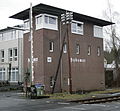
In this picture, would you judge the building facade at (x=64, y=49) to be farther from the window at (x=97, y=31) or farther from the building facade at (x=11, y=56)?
the building facade at (x=11, y=56)

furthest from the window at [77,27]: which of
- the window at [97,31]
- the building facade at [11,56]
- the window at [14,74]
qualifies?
the window at [14,74]

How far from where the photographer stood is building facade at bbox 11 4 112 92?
3347cm

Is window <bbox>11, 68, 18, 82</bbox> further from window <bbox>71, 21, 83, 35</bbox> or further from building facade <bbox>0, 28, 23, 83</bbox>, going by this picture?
window <bbox>71, 21, 83, 35</bbox>

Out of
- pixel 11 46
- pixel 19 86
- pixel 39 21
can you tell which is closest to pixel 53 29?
pixel 39 21

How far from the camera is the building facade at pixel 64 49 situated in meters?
33.5

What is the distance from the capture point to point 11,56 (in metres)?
47.3

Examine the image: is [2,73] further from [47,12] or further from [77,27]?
[47,12]

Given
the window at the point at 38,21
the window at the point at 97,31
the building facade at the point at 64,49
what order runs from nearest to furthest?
the building facade at the point at 64,49
the window at the point at 38,21
the window at the point at 97,31

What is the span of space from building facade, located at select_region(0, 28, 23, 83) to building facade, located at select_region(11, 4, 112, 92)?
893 centimetres

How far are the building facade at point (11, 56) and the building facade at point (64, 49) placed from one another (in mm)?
8933

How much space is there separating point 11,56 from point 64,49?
14.5 m

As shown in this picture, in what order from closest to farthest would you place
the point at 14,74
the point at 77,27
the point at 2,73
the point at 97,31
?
1. the point at 77,27
2. the point at 97,31
3. the point at 14,74
4. the point at 2,73

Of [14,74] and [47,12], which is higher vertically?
[47,12]

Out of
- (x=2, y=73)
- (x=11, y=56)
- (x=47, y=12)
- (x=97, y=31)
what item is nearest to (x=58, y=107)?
(x=47, y=12)
